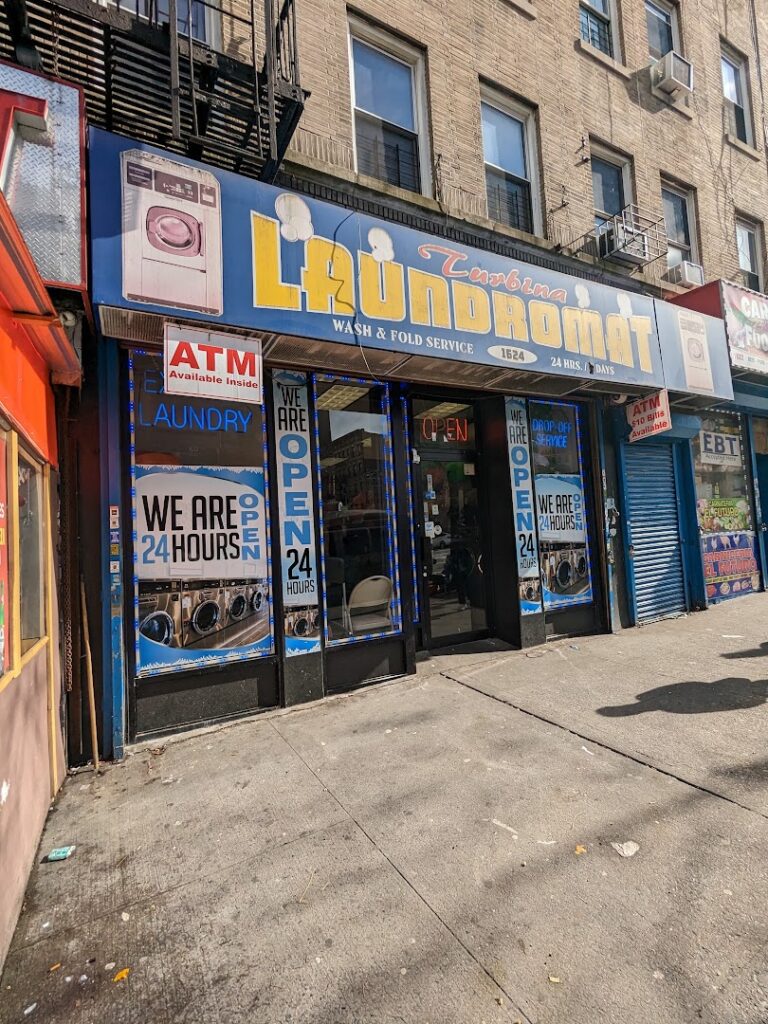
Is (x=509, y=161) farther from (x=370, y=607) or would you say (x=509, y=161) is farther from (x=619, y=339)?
(x=370, y=607)

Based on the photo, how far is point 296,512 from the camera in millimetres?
5367

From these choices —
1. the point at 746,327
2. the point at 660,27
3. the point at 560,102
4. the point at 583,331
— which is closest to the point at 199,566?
the point at 583,331

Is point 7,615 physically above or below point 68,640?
above

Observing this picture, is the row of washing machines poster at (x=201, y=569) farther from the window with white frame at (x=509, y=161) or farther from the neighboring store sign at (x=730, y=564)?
the neighboring store sign at (x=730, y=564)

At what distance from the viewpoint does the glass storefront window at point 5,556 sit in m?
2.64

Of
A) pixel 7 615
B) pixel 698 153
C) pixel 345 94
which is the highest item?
pixel 698 153

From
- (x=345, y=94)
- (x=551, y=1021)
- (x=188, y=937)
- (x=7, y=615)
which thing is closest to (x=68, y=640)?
(x=7, y=615)

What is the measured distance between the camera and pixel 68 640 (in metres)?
4.19

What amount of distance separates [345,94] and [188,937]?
810 cm

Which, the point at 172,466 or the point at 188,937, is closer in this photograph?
the point at 188,937

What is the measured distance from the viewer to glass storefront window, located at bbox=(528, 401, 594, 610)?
24.1 ft

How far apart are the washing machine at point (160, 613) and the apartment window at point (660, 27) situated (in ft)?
43.4

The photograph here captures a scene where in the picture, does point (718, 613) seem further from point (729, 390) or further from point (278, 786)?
point (278, 786)

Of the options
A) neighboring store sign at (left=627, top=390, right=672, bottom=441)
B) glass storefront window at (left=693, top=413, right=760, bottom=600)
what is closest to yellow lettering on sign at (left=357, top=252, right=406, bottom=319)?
neighboring store sign at (left=627, top=390, right=672, bottom=441)
